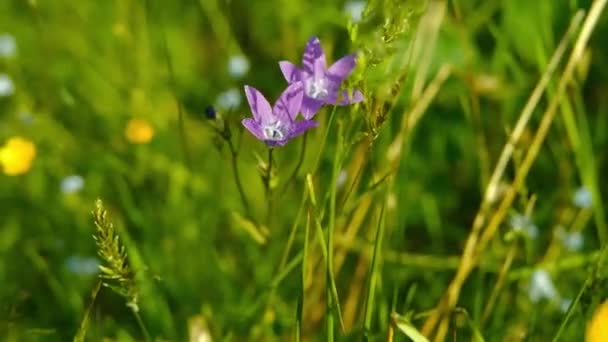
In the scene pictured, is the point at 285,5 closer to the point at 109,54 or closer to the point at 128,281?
the point at 109,54

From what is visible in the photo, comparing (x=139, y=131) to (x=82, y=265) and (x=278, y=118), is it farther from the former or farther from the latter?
(x=278, y=118)

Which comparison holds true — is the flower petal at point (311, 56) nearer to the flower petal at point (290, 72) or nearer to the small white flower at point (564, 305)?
the flower petal at point (290, 72)

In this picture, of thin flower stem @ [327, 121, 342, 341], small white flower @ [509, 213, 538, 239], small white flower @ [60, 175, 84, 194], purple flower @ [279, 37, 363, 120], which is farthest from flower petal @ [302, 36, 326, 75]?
small white flower @ [60, 175, 84, 194]

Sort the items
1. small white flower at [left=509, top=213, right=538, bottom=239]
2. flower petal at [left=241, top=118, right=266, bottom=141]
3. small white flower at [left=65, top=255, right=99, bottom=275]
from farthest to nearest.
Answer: small white flower at [left=65, top=255, right=99, bottom=275] → small white flower at [left=509, top=213, right=538, bottom=239] → flower petal at [left=241, top=118, right=266, bottom=141]

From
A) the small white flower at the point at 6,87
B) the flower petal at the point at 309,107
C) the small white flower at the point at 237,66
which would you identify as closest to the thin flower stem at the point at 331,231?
the flower petal at the point at 309,107

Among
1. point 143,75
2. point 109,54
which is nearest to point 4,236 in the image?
point 143,75

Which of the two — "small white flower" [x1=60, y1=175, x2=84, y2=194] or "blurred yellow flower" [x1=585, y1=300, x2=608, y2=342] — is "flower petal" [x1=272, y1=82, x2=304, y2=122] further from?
"small white flower" [x1=60, y1=175, x2=84, y2=194]
